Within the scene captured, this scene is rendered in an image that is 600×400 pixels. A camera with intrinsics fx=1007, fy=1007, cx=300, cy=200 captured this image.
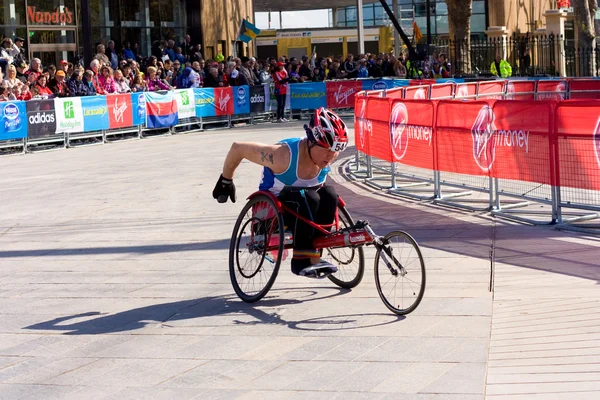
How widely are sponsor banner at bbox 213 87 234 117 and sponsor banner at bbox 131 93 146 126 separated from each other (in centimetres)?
352

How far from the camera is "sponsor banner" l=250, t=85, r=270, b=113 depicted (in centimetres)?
3225

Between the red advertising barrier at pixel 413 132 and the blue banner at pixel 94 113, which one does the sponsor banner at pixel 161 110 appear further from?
the red advertising barrier at pixel 413 132

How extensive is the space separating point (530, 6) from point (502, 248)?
59859 mm

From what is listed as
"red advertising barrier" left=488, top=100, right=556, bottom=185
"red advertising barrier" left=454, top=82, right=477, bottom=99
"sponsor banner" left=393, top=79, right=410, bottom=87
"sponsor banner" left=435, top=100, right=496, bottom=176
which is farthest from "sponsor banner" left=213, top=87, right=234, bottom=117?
"red advertising barrier" left=488, top=100, right=556, bottom=185

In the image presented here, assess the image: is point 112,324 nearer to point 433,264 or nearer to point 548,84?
point 433,264

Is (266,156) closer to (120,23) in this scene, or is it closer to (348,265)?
(348,265)

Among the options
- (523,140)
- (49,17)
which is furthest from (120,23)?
(523,140)

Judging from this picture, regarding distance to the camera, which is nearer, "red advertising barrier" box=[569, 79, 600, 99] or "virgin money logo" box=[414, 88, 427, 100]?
"virgin money logo" box=[414, 88, 427, 100]

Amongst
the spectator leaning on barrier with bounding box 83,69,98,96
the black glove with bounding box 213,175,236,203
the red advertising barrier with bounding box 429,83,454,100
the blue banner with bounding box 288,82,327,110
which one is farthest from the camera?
the blue banner with bounding box 288,82,327,110

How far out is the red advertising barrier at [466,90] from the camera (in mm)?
19717

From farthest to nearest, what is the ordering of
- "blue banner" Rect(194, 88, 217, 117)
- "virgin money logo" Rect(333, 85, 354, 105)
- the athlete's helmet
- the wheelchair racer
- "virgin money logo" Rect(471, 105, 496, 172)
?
"virgin money logo" Rect(333, 85, 354, 105) < "blue banner" Rect(194, 88, 217, 117) < "virgin money logo" Rect(471, 105, 496, 172) < the wheelchair racer < the athlete's helmet

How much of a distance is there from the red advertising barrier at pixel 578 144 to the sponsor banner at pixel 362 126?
5.34 m

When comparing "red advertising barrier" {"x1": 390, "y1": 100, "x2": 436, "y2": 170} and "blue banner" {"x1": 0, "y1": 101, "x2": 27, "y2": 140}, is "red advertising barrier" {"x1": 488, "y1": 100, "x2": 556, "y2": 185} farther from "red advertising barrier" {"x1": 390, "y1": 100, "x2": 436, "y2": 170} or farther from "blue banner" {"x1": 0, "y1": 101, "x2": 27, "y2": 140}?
"blue banner" {"x1": 0, "y1": 101, "x2": 27, "y2": 140}

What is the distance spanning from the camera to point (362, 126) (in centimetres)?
1645
